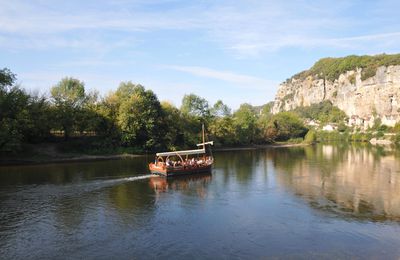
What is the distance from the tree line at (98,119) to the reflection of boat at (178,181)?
27807 mm

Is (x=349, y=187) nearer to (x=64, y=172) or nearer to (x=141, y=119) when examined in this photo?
(x=64, y=172)

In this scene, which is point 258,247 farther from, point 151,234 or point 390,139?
point 390,139

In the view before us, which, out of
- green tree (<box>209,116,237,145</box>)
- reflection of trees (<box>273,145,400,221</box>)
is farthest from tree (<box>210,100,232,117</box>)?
reflection of trees (<box>273,145,400,221</box>)

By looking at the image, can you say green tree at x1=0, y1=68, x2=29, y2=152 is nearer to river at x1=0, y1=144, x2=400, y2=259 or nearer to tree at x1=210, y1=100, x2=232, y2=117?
river at x1=0, y1=144, x2=400, y2=259

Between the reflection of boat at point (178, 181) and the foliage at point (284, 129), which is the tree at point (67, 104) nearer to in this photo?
the reflection of boat at point (178, 181)

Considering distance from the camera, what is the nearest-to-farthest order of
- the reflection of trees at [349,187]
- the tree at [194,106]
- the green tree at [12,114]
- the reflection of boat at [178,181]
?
the reflection of trees at [349,187]
the reflection of boat at [178,181]
the green tree at [12,114]
the tree at [194,106]

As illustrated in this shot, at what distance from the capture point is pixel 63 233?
93.2ft

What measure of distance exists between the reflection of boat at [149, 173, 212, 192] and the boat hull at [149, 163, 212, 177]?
1.97ft

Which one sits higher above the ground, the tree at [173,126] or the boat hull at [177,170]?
A: the tree at [173,126]

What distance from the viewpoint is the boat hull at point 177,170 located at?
176 feet

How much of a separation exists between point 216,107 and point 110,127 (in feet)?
149

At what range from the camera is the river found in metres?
25.1

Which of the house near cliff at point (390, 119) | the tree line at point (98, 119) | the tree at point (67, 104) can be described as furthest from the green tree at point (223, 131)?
the house near cliff at point (390, 119)

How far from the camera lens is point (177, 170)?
181ft
